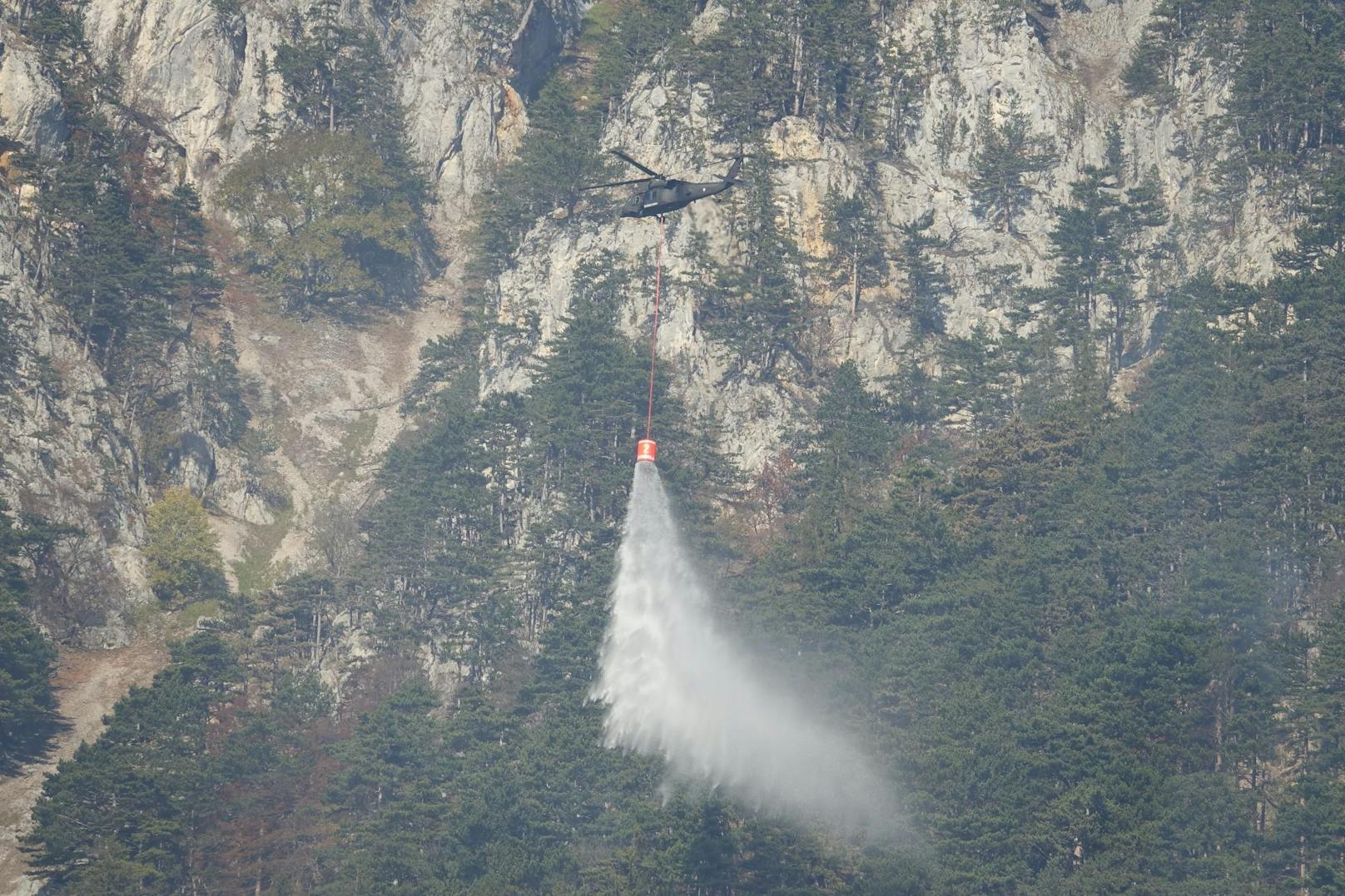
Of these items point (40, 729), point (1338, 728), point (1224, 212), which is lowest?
point (40, 729)

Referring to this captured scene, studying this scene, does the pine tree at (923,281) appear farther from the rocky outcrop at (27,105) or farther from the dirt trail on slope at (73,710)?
the rocky outcrop at (27,105)

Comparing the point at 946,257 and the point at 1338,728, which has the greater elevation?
the point at 946,257

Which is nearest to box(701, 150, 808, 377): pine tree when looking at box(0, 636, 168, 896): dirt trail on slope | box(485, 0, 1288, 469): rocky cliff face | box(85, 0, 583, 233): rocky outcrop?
box(485, 0, 1288, 469): rocky cliff face

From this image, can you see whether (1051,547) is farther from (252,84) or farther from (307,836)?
(252,84)

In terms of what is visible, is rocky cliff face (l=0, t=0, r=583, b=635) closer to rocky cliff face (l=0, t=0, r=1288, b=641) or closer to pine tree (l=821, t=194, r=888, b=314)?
rocky cliff face (l=0, t=0, r=1288, b=641)

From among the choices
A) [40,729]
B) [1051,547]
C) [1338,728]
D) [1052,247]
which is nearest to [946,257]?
[1052,247]

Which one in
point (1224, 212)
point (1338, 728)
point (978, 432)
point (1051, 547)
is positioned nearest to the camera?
point (1338, 728)
